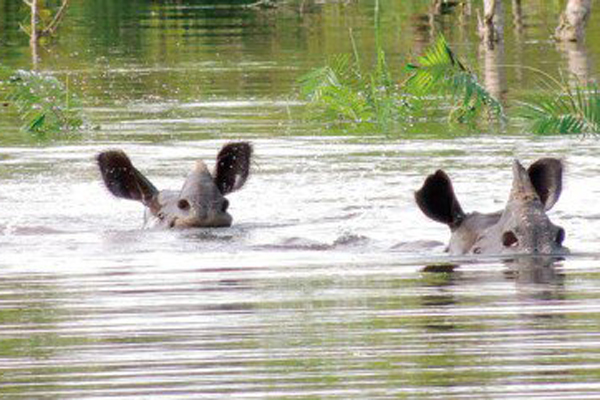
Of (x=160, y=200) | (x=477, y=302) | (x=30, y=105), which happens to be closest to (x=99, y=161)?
(x=160, y=200)

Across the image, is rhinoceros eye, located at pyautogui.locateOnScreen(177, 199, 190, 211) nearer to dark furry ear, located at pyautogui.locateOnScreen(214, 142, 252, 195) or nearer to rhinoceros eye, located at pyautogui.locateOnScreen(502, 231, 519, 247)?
dark furry ear, located at pyautogui.locateOnScreen(214, 142, 252, 195)

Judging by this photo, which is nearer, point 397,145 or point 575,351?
point 575,351

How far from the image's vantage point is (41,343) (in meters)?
7.54

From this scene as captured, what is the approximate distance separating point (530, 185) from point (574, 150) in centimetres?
731

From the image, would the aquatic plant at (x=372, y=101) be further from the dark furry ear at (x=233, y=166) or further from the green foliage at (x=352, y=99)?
the dark furry ear at (x=233, y=166)

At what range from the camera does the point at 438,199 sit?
10312mm

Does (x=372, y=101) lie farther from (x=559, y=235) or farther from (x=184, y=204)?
(x=559, y=235)

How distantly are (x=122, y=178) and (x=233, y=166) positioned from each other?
28.9 inches

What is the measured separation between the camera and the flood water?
658 cm

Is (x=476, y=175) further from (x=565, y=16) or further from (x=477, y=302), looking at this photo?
(x=565, y=16)

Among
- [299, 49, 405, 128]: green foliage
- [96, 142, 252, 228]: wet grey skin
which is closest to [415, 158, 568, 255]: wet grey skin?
[96, 142, 252, 228]: wet grey skin

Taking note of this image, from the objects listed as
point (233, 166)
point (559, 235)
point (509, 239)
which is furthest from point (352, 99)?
point (559, 235)

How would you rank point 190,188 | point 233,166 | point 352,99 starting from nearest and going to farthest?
point 190,188
point 233,166
point 352,99

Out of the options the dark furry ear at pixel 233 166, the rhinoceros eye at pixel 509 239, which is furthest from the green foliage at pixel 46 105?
the rhinoceros eye at pixel 509 239
